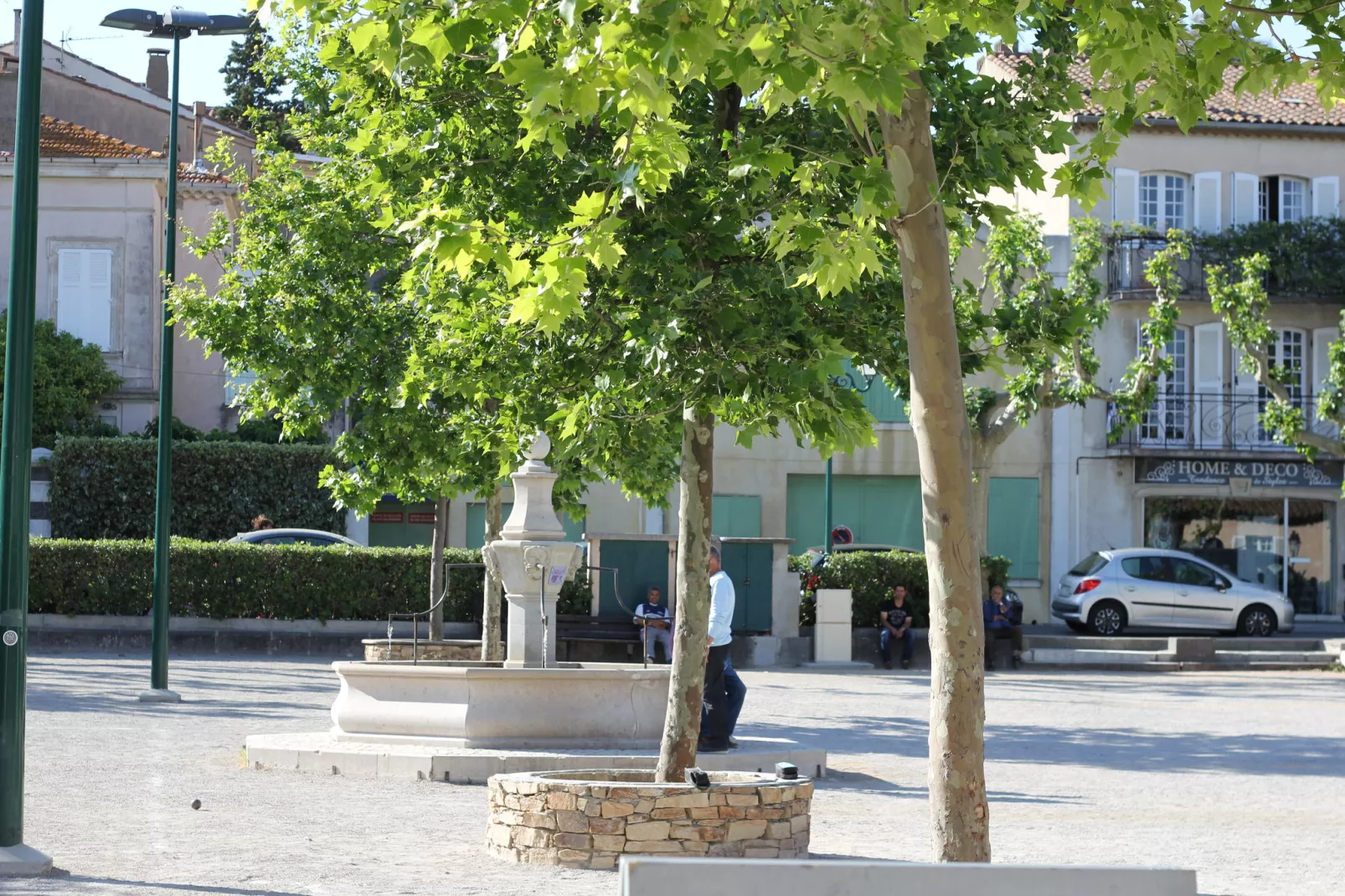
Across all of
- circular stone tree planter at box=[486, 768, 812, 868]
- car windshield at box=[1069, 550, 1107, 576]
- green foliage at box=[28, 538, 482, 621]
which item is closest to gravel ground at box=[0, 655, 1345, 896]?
circular stone tree planter at box=[486, 768, 812, 868]

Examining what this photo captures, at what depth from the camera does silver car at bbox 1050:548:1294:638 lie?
1216 inches

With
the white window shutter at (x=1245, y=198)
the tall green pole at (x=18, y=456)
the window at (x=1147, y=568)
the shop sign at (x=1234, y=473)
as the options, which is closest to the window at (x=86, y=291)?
the window at (x=1147, y=568)

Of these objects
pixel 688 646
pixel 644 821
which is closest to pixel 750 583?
pixel 688 646

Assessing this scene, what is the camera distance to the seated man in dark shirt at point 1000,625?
26.6 metres

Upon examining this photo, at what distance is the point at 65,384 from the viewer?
107 feet

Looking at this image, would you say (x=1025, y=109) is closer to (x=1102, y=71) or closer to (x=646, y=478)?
(x=1102, y=71)

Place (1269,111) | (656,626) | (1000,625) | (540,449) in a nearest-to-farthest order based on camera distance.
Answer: (540,449)
(656,626)
(1000,625)
(1269,111)

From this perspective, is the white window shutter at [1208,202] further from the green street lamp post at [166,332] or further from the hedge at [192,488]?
the green street lamp post at [166,332]

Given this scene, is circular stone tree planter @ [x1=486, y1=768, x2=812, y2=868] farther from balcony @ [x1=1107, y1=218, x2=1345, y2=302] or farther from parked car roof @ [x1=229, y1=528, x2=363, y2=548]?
balcony @ [x1=1107, y1=218, x2=1345, y2=302]

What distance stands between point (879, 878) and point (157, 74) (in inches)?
1813

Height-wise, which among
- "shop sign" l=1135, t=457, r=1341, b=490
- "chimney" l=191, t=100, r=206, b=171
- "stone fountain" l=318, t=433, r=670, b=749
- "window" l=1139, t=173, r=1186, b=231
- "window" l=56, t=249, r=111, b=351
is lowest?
"stone fountain" l=318, t=433, r=670, b=749

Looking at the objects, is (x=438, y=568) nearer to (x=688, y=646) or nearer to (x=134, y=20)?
(x=134, y=20)

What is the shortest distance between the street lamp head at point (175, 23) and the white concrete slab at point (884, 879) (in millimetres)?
16094

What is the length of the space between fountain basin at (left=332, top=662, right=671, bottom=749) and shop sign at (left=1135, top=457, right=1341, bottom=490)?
82.5 feet
